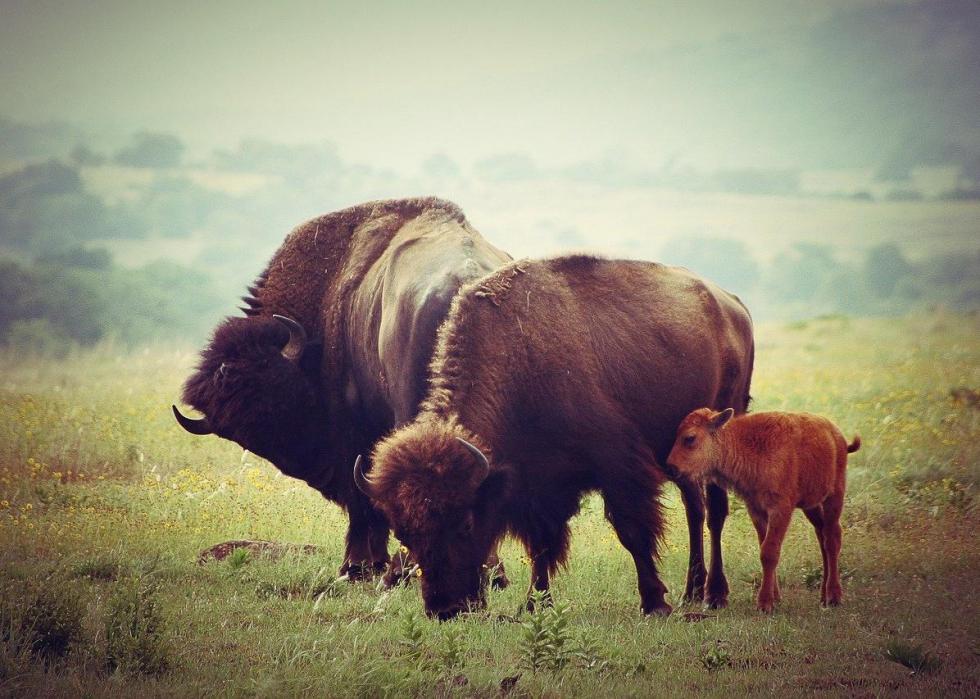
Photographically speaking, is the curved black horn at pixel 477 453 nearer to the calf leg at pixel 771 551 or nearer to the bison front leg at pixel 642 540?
the bison front leg at pixel 642 540

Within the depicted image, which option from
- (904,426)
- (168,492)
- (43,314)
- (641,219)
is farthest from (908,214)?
(168,492)

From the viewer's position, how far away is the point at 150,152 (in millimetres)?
106812

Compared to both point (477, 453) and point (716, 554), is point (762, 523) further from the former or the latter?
point (477, 453)

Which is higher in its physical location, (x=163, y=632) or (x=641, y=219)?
(x=641, y=219)

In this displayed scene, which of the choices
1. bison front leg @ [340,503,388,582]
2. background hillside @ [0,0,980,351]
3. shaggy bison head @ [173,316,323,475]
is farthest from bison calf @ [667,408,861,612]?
background hillside @ [0,0,980,351]

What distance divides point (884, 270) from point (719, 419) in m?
83.6

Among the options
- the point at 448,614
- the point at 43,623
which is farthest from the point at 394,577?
the point at 43,623

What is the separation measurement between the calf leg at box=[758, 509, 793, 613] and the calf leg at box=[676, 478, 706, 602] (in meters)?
0.90

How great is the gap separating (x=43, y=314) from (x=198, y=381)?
38593 millimetres

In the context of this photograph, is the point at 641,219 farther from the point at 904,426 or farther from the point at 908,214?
the point at 904,426

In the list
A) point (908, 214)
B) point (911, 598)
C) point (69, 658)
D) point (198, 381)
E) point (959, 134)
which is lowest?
point (911, 598)

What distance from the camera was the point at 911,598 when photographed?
759cm

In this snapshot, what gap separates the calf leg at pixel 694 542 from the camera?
8.20 metres

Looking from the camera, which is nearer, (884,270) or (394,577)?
(394,577)
